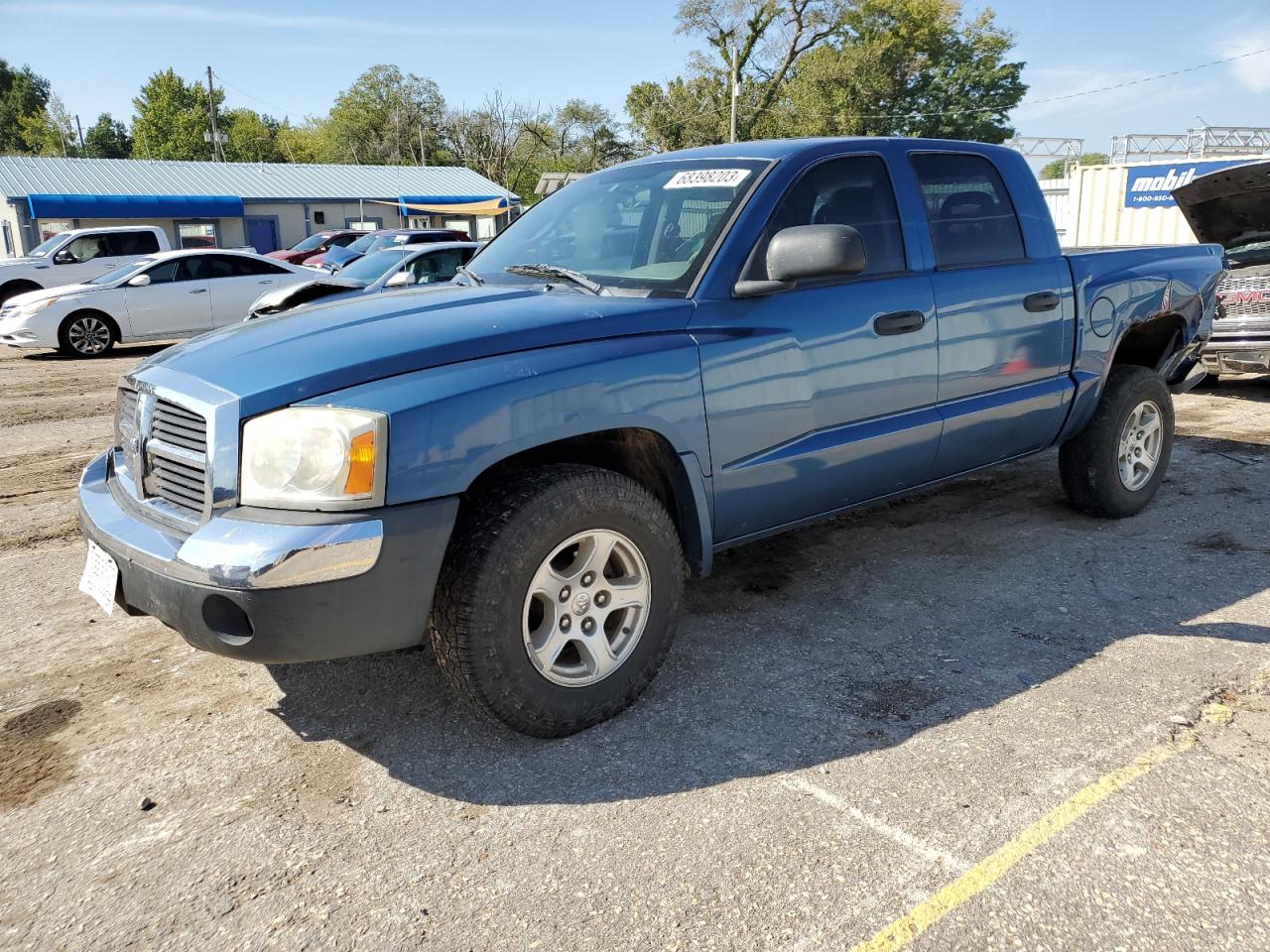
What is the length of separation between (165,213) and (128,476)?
37918mm

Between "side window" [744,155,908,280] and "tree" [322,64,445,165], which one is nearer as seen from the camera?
"side window" [744,155,908,280]

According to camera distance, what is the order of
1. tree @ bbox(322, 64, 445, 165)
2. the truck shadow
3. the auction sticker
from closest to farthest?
the truck shadow → the auction sticker → tree @ bbox(322, 64, 445, 165)

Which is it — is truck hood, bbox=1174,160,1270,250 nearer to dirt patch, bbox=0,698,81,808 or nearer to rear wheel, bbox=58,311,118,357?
dirt patch, bbox=0,698,81,808

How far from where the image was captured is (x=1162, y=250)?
16.9 feet

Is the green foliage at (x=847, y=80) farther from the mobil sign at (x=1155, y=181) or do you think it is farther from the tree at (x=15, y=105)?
the tree at (x=15, y=105)

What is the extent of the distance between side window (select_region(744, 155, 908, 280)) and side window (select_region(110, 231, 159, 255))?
56.0 feet

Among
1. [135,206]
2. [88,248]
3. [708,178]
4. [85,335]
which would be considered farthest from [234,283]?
[135,206]

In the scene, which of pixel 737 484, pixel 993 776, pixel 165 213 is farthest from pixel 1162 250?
pixel 165 213

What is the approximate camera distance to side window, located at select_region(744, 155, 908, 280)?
366cm

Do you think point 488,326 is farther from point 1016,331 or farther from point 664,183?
point 1016,331

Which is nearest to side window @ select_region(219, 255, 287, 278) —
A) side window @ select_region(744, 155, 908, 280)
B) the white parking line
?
side window @ select_region(744, 155, 908, 280)

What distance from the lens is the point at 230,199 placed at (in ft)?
124

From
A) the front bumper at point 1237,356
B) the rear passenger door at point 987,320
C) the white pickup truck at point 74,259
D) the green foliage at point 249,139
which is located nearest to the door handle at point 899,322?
the rear passenger door at point 987,320

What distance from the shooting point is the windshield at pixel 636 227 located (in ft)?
11.5
